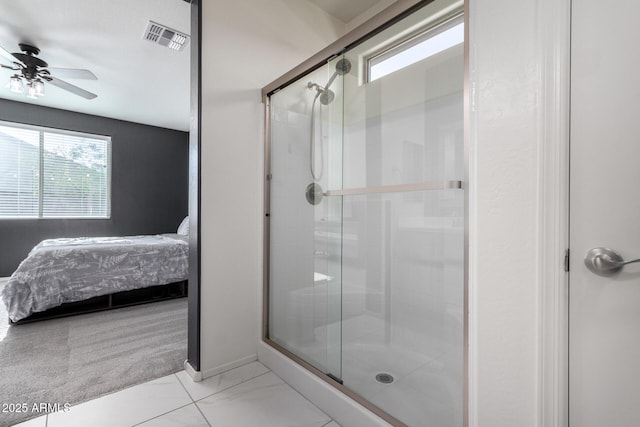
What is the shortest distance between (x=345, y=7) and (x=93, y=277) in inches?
141

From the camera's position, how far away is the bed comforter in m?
2.79

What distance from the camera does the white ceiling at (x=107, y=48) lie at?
241 centimetres

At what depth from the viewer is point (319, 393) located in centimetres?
167

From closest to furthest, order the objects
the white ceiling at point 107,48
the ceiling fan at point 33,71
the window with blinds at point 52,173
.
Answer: the white ceiling at point 107,48 < the ceiling fan at point 33,71 < the window with blinds at point 52,173

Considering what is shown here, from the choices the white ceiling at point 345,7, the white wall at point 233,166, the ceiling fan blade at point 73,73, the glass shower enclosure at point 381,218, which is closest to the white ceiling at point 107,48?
the ceiling fan blade at point 73,73

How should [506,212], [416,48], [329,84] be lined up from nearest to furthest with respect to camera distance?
[506,212] → [416,48] → [329,84]

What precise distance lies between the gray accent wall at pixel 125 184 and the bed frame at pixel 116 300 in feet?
7.31

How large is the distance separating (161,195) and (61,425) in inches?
183

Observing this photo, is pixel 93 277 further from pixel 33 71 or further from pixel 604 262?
pixel 604 262

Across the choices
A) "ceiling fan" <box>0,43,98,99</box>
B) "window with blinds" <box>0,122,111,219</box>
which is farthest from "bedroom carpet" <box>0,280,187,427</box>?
"ceiling fan" <box>0,43,98,99</box>

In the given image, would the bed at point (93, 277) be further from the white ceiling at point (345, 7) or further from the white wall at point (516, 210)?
the white wall at point (516, 210)

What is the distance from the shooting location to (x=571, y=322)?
0.88 meters

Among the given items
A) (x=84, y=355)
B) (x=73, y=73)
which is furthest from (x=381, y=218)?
(x=73, y=73)

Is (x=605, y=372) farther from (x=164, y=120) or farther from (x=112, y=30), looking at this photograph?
(x=164, y=120)
